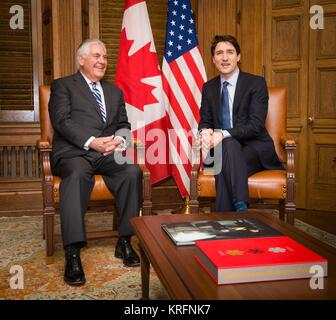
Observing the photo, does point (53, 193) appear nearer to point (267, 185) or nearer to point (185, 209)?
point (267, 185)

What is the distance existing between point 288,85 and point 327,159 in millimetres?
782

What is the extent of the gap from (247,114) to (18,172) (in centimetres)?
226

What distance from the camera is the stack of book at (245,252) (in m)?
1.24

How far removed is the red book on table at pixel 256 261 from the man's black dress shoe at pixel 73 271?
3.29ft

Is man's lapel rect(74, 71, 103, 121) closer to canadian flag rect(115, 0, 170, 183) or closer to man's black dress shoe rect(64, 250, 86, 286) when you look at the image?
canadian flag rect(115, 0, 170, 183)

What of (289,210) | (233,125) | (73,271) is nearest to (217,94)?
(233,125)

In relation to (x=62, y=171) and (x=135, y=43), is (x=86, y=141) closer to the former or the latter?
(x=62, y=171)

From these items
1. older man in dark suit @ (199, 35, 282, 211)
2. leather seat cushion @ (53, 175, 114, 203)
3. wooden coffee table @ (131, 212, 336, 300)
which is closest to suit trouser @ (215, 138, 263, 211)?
older man in dark suit @ (199, 35, 282, 211)

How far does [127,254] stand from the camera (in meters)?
2.56

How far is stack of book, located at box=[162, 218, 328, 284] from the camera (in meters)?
1.24

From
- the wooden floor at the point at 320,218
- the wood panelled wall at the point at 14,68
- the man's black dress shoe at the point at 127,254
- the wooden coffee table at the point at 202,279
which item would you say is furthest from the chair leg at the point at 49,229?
the wooden floor at the point at 320,218

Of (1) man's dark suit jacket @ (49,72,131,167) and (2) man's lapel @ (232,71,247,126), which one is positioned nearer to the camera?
(1) man's dark suit jacket @ (49,72,131,167)

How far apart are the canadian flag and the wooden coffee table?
199 centimetres

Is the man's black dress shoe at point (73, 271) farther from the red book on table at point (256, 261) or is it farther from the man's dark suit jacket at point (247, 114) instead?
the man's dark suit jacket at point (247, 114)
